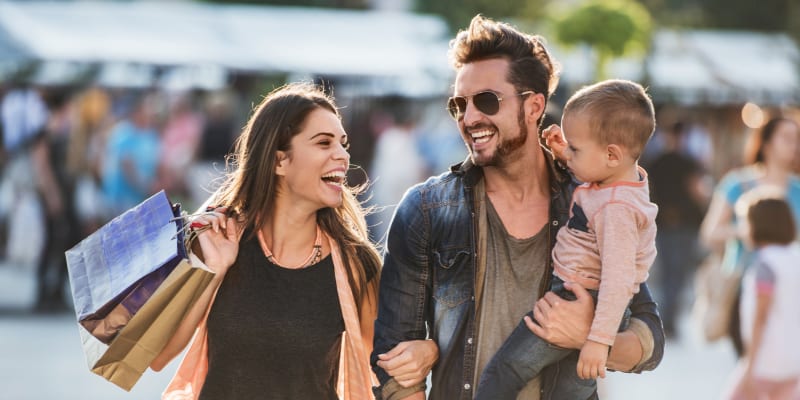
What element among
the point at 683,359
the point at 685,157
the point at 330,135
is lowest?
the point at 683,359

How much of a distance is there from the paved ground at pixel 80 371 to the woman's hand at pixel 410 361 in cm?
494

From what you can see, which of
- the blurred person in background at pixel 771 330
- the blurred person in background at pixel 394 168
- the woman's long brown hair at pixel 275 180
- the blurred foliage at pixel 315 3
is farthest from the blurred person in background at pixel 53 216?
the blurred foliage at pixel 315 3

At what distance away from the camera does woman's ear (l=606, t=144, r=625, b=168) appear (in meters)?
4.18

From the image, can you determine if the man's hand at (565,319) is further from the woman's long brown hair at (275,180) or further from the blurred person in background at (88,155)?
the blurred person in background at (88,155)

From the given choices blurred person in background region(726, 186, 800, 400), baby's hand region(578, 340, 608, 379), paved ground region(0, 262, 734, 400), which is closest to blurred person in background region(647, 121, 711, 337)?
paved ground region(0, 262, 734, 400)

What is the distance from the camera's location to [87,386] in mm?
10281

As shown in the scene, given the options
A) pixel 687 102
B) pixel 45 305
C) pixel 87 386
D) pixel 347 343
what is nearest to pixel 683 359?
pixel 87 386

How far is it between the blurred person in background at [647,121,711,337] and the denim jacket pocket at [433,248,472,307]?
32.3 ft

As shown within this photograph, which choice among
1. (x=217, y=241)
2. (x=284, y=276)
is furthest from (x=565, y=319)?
(x=217, y=241)

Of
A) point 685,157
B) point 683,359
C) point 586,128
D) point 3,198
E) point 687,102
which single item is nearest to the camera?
point 586,128

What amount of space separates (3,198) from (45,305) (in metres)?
5.03

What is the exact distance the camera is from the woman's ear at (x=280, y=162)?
489 centimetres

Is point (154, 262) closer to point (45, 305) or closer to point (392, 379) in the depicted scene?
point (392, 379)

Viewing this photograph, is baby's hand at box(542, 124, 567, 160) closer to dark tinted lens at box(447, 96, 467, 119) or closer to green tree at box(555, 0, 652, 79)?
dark tinted lens at box(447, 96, 467, 119)
